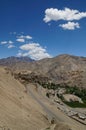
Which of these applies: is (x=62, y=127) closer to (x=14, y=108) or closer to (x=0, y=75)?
(x=14, y=108)

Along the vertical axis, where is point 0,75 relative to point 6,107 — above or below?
above

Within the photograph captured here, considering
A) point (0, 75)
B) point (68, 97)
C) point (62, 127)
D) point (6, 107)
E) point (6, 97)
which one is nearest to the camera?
point (62, 127)

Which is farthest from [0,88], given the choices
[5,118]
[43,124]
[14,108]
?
[5,118]

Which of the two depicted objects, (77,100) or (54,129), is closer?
(54,129)

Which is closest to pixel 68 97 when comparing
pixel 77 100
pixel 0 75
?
pixel 77 100

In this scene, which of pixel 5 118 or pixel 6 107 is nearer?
pixel 5 118

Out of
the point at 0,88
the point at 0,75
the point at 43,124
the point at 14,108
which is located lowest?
the point at 43,124

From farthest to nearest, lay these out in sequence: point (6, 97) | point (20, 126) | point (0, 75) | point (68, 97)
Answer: point (68, 97) < point (0, 75) < point (6, 97) < point (20, 126)

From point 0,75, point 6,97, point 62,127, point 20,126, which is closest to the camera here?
point 62,127

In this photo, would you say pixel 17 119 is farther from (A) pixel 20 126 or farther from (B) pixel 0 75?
(B) pixel 0 75
